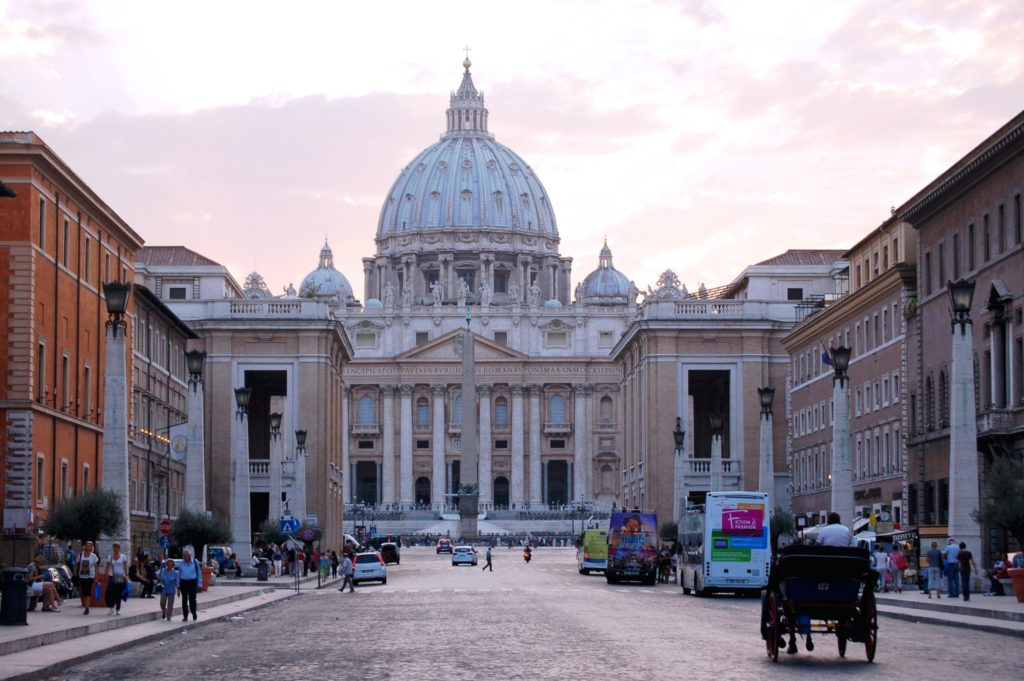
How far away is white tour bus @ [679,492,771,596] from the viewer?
52.3 metres

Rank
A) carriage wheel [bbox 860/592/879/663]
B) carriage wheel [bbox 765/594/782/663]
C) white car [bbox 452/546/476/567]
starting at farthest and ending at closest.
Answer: white car [bbox 452/546/476/567] < carriage wheel [bbox 860/592/879/663] < carriage wheel [bbox 765/594/782/663]

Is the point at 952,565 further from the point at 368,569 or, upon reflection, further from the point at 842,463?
the point at 368,569

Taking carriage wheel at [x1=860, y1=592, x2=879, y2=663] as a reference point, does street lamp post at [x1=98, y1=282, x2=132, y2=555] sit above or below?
above

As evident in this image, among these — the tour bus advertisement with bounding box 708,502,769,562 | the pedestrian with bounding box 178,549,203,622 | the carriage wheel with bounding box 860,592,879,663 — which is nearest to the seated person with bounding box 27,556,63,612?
the pedestrian with bounding box 178,549,203,622

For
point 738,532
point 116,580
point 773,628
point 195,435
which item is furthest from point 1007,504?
point 195,435

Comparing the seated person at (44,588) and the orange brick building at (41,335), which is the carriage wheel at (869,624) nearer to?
the seated person at (44,588)

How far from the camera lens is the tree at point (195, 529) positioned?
202ft

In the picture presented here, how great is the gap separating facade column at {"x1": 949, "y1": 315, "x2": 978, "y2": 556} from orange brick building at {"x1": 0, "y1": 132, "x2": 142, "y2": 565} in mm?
25328

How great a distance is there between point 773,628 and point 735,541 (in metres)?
26.7

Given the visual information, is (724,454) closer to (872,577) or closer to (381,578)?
(381,578)

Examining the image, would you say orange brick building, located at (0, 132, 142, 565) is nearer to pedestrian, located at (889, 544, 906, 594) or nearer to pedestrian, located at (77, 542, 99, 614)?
pedestrian, located at (77, 542, 99, 614)

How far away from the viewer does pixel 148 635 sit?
3359 centimetres

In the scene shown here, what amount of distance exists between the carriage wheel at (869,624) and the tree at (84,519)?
79.9 feet

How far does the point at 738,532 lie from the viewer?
2063 inches
